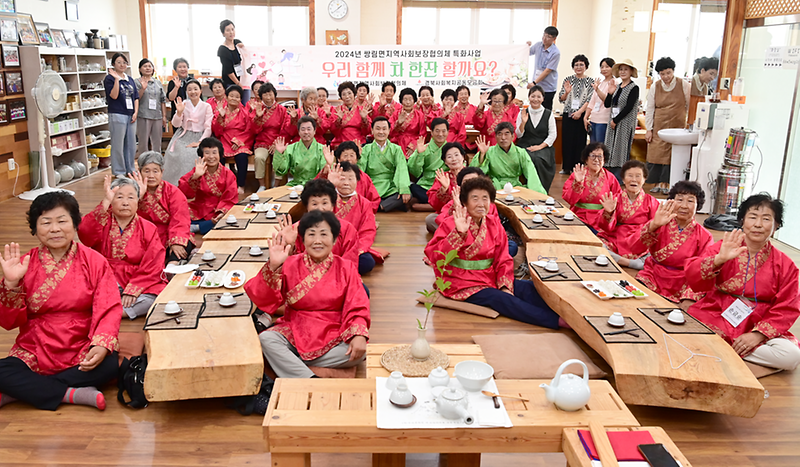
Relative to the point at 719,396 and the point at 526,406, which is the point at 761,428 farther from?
the point at 526,406

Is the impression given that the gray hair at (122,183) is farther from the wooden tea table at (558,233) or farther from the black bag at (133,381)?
the wooden tea table at (558,233)

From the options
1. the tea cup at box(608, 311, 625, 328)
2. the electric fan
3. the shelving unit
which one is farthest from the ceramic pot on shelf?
the shelving unit

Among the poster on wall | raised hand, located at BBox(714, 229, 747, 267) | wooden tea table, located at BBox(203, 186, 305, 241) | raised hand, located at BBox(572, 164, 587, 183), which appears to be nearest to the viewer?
raised hand, located at BBox(714, 229, 747, 267)

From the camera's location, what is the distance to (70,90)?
29.6ft

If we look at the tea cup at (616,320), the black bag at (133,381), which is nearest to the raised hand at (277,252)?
the black bag at (133,381)

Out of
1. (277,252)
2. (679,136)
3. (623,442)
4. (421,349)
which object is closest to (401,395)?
(421,349)

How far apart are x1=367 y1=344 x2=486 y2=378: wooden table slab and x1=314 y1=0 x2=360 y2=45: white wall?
410 inches

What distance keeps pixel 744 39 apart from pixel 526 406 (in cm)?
683

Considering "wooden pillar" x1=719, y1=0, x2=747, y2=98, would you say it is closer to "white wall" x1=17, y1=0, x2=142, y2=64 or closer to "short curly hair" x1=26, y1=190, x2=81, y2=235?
"short curly hair" x1=26, y1=190, x2=81, y2=235

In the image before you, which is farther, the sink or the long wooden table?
the sink

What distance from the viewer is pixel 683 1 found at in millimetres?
11211

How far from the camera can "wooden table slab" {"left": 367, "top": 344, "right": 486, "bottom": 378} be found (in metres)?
2.65

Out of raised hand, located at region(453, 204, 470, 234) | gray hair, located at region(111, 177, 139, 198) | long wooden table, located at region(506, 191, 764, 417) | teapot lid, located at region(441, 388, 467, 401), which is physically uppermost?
gray hair, located at region(111, 177, 139, 198)

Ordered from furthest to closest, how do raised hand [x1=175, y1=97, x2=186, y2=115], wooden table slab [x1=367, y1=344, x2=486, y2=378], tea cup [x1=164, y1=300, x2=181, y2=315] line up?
1. raised hand [x1=175, y1=97, x2=186, y2=115]
2. tea cup [x1=164, y1=300, x2=181, y2=315]
3. wooden table slab [x1=367, y1=344, x2=486, y2=378]
